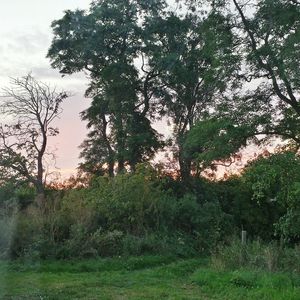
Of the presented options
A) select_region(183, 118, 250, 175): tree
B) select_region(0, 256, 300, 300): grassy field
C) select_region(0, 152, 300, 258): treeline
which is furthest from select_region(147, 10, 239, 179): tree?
select_region(0, 256, 300, 300): grassy field

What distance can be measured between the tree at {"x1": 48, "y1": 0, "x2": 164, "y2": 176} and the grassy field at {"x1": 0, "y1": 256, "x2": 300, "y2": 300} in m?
16.5

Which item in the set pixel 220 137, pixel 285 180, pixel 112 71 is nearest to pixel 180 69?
pixel 112 71

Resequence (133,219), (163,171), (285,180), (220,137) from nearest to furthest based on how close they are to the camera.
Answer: (285,180) → (133,219) → (220,137) → (163,171)

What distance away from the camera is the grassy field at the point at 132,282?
11422 millimetres

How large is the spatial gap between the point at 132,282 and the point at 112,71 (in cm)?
2143

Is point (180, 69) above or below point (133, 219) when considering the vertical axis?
above

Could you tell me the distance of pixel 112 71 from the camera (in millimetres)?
33312

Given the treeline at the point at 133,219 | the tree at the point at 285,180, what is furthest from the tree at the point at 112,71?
the tree at the point at 285,180

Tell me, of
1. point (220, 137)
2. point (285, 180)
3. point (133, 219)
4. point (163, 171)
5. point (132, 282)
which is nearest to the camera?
point (132, 282)

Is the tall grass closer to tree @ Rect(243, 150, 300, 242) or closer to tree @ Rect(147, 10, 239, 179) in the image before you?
tree @ Rect(243, 150, 300, 242)

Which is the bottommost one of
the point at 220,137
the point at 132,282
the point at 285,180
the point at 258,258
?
the point at 132,282

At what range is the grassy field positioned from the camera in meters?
11.4

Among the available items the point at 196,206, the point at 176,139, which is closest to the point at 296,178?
the point at 196,206

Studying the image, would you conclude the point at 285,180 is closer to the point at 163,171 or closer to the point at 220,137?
the point at 220,137
